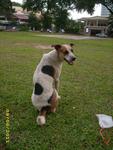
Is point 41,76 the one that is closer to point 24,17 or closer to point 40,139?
point 40,139

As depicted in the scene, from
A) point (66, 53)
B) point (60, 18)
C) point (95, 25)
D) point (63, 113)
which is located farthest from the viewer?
point (95, 25)

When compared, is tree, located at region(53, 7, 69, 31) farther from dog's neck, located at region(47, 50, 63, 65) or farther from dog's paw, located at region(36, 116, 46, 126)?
dog's paw, located at region(36, 116, 46, 126)

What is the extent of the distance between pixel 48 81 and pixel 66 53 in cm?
60

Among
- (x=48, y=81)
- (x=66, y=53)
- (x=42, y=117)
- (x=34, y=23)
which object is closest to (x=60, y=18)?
(x=34, y=23)

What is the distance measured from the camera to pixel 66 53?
554cm

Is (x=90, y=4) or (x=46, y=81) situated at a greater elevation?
(x=90, y=4)

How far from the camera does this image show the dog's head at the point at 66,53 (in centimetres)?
547

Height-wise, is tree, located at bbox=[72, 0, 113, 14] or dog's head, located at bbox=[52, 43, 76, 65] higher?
tree, located at bbox=[72, 0, 113, 14]

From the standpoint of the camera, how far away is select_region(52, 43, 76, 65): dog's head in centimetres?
547

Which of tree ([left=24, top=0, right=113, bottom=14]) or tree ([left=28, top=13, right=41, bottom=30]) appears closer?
tree ([left=24, top=0, right=113, bottom=14])

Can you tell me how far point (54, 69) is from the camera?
18.6 ft

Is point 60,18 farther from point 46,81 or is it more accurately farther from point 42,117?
point 42,117

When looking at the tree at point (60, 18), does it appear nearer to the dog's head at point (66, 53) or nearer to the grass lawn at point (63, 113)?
the grass lawn at point (63, 113)

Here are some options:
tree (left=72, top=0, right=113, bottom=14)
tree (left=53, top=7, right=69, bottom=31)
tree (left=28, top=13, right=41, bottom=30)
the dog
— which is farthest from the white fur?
tree (left=28, top=13, right=41, bottom=30)
